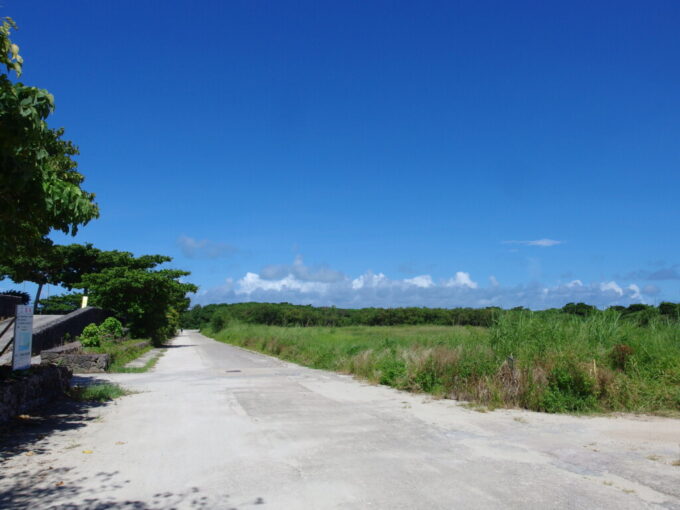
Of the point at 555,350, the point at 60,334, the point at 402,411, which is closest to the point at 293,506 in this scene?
the point at 402,411

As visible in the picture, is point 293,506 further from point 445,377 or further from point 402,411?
point 445,377

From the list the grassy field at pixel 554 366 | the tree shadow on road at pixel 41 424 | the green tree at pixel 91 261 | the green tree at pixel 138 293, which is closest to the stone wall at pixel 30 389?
the tree shadow on road at pixel 41 424

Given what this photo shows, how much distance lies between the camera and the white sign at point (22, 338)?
10.1 metres

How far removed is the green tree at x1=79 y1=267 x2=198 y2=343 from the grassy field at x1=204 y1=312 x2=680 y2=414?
2439 cm

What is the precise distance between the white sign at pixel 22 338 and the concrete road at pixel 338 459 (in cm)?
135

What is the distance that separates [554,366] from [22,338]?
35.1 feet

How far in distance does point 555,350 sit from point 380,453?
646 centimetres

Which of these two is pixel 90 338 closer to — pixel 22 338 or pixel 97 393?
pixel 97 393

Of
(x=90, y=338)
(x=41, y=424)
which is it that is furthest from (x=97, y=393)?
(x=90, y=338)

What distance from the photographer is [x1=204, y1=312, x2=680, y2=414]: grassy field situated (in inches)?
437

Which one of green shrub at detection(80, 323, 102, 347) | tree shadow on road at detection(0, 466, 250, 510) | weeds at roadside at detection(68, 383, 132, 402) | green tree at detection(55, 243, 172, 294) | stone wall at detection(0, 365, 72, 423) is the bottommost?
tree shadow on road at detection(0, 466, 250, 510)

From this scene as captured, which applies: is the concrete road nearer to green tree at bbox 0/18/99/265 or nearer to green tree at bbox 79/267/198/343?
green tree at bbox 0/18/99/265

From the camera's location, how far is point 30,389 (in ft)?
33.4

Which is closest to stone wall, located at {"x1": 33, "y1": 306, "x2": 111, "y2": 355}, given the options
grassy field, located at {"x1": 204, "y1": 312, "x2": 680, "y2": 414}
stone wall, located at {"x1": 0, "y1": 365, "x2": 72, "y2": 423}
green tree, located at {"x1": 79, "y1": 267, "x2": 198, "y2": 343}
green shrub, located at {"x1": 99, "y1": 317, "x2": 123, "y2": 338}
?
green shrub, located at {"x1": 99, "y1": 317, "x2": 123, "y2": 338}
